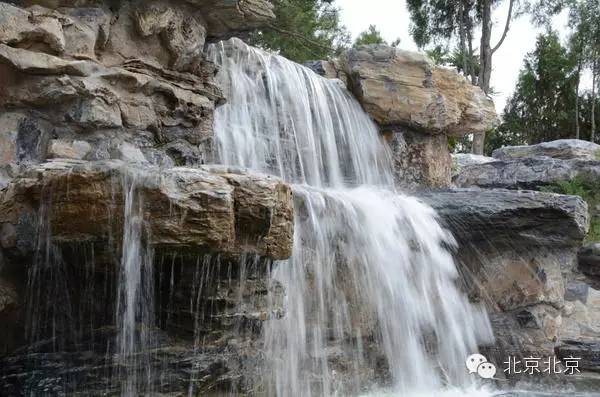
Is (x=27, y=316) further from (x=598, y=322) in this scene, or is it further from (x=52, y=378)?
(x=598, y=322)

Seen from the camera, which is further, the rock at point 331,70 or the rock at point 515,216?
the rock at point 331,70

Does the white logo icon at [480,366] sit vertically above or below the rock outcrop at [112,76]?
below

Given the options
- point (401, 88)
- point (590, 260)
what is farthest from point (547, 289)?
point (401, 88)

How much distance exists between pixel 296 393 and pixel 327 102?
4.50 metres

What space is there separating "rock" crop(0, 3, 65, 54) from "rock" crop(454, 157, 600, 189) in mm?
8105

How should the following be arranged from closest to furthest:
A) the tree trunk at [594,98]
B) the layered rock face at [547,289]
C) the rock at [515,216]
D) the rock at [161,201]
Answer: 1. the rock at [161,201]
2. the rock at [515,216]
3. the layered rock face at [547,289]
4. the tree trunk at [594,98]

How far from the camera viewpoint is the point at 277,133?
7859 mm

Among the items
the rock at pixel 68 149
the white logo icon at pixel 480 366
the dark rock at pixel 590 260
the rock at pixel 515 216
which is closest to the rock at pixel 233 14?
the rock at pixel 68 149

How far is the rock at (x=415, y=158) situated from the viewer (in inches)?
357

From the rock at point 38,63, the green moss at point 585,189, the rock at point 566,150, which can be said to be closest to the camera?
the rock at point 38,63

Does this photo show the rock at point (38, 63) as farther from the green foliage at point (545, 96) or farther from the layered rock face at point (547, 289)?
the green foliage at point (545, 96)

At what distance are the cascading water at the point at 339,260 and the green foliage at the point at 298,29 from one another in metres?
3.97

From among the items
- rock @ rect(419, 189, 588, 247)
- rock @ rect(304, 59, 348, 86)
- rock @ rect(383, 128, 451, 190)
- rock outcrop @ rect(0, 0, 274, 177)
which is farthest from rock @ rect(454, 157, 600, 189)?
rock outcrop @ rect(0, 0, 274, 177)

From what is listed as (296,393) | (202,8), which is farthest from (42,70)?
(296,393)
